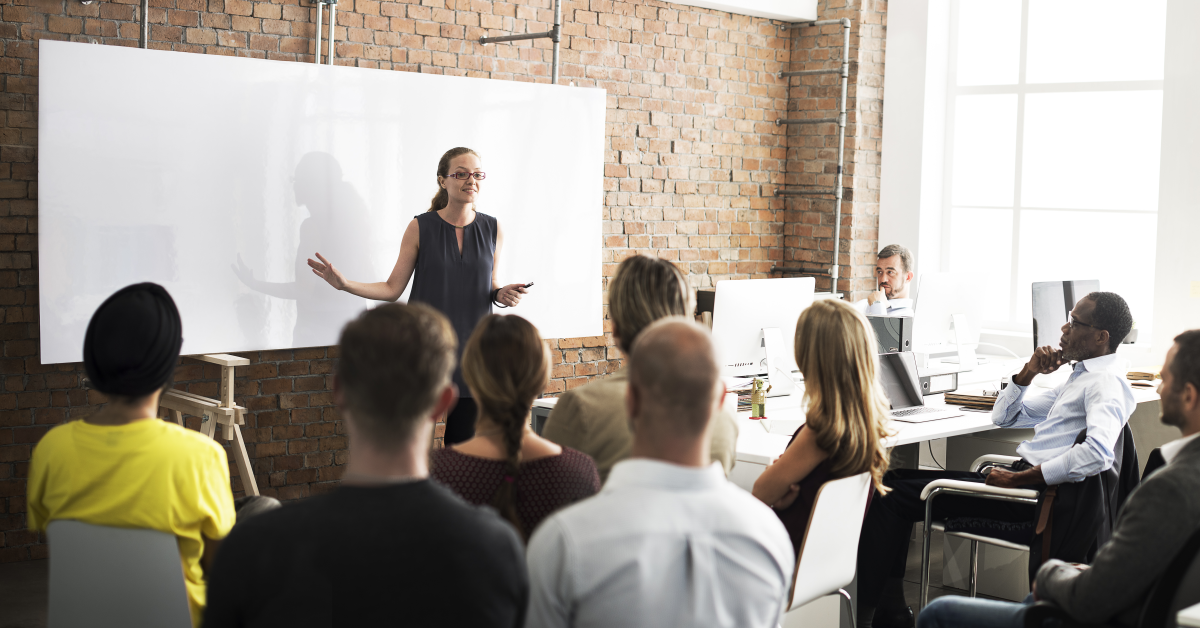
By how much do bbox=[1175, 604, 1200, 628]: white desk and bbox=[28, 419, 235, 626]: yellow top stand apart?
68.3 inches

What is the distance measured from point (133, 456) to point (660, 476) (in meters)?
0.98

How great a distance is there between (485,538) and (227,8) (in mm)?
3828

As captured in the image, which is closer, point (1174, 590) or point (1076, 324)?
point (1174, 590)

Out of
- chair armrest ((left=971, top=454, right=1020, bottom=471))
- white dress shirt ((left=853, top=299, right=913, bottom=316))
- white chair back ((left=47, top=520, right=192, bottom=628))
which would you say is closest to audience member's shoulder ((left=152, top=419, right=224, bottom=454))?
white chair back ((left=47, top=520, right=192, bottom=628))

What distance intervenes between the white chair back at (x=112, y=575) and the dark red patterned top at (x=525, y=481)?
1.62 feet

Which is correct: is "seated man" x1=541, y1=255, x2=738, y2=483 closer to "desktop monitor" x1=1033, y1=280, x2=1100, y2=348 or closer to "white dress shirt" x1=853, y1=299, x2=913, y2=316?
"desktop monitor" x1=1033, y1=280, x2=1100, y2=348

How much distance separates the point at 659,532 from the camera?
1409 millimetres

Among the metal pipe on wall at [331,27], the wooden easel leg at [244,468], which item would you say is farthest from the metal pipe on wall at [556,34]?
the wooden easel leg at [244,468]

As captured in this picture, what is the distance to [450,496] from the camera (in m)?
1.30

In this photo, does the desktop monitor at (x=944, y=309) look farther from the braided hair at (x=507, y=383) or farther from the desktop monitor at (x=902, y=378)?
the braided hair at (x=507, y=383)

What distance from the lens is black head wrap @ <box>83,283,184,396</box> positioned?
1.84m

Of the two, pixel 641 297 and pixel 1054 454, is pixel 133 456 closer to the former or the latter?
pixel 641 297

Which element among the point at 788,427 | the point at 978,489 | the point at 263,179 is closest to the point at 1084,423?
the point at 978,489

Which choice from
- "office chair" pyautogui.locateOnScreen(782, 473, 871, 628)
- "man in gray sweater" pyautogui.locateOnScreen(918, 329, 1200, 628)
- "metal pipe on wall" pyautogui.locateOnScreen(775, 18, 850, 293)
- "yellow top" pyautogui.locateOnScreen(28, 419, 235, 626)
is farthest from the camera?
"metal pipe on wall" pyautogui.locateOnScreen(775, 18, 850, 293)
